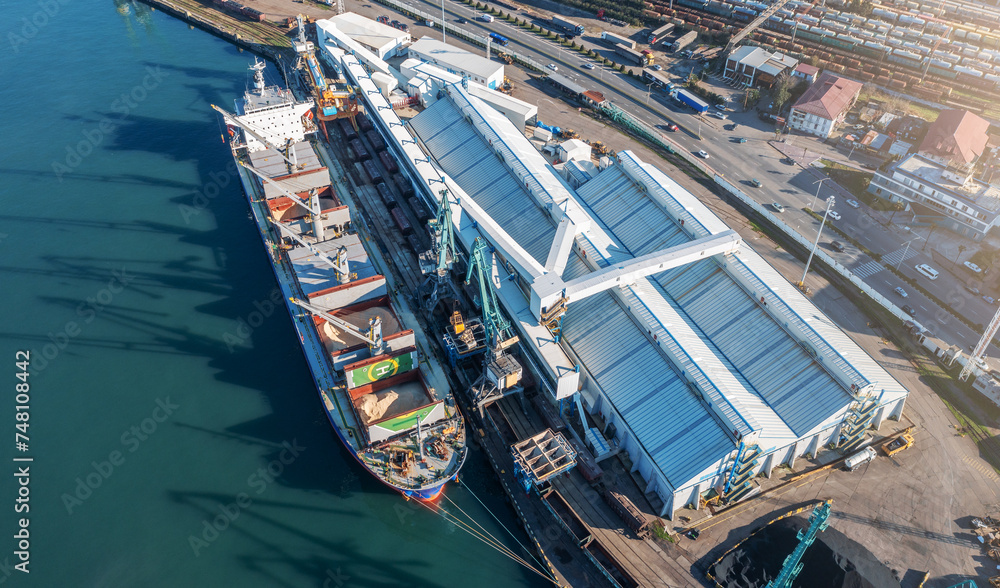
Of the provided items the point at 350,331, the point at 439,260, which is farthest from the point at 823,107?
the point at 350,331

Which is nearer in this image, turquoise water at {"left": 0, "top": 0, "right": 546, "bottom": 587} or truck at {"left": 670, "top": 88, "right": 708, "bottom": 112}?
turquoise water at {"left": 0, "top": 0, "right": 546, "bottom": 587}

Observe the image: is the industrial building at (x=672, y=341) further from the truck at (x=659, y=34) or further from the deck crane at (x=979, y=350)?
the truck at (x=659, y=34)

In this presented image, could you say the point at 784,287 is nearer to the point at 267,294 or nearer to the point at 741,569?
the point at 741,569

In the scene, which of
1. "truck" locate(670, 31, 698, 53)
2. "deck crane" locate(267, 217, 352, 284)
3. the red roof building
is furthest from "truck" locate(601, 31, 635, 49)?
"deck crane" locate(267, 217, 352, 284)

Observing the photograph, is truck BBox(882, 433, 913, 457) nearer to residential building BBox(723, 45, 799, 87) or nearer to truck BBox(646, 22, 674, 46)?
residential building BBox(723, 45, 799, 87)

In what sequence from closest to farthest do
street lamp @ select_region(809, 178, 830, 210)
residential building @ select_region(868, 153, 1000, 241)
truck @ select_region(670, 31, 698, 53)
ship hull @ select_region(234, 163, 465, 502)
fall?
ship hull @ select_region(234, 163, 465, 502)
residential building @ select_region(868, 153, 1000, 241)
street lamp @ select_region(809, 178, 830, 210)
truck @ select_region(670, 31, 698, 53)

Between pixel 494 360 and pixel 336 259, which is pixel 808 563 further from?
pixel 336 259

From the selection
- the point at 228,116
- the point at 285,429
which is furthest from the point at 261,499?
the point at 228,116

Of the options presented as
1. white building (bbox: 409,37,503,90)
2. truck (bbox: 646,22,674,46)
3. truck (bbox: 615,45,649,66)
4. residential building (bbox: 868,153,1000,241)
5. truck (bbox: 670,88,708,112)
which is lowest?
residential building (bbox: 868,153,1000,241)

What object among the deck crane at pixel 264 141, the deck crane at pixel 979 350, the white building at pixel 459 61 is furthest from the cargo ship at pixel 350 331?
the deck crane at pixel 979 350
